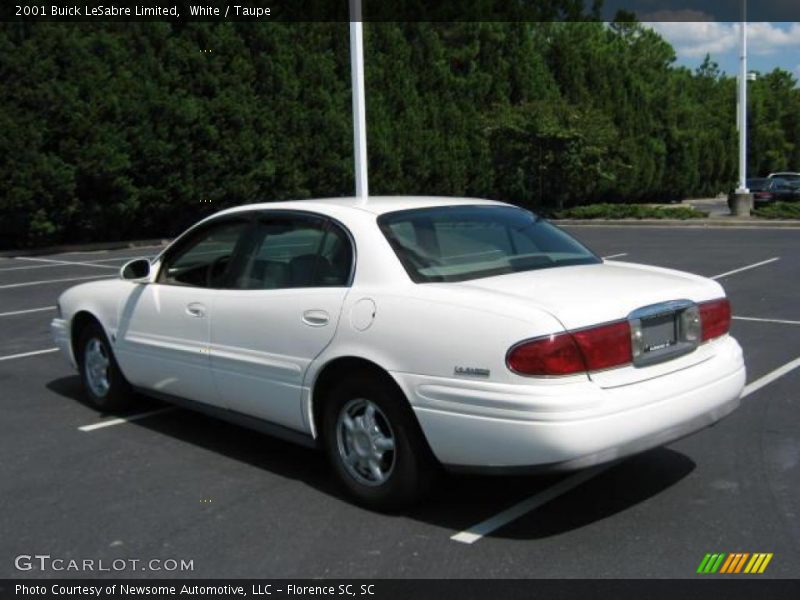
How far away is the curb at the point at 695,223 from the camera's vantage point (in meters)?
25.5

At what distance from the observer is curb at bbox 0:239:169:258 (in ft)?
73.4

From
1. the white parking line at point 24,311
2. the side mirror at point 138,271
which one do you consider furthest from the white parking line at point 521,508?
the white parking line at point 24,311

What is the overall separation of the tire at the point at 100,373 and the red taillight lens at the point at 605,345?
3611mm

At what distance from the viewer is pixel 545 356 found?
13.4 feet

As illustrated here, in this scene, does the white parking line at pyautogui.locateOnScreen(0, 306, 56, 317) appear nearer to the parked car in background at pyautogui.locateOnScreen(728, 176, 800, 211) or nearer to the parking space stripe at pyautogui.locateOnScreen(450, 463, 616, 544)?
the parking space stripe at pyautogui.locateOnScreen(450, 463, 616, 544)

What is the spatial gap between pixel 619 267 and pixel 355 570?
232 cm

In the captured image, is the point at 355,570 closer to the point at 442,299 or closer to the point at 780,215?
the point at 442,299

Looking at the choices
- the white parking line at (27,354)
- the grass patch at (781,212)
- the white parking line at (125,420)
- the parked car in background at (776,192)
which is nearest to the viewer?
the white parking line at (125,420)

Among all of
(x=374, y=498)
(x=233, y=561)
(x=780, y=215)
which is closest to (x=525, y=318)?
(x=374, y=498)

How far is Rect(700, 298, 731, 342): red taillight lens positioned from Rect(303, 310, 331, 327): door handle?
1.91 metres

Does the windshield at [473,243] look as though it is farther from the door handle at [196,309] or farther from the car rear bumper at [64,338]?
the car rear bumper at [64,338]

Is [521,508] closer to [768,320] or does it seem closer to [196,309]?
[196,309]
